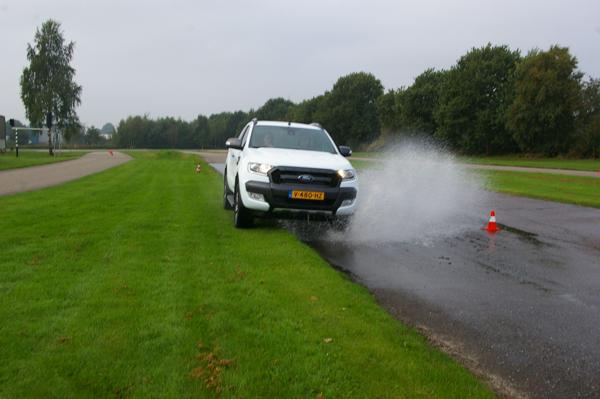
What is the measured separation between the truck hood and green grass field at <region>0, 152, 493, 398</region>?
1522 millimetres

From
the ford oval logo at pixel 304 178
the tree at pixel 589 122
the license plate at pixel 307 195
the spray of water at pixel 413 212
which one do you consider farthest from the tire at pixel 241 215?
the tree at pixel 589 122

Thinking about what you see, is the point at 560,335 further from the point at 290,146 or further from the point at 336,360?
the point at 290,146

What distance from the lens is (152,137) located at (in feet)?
443

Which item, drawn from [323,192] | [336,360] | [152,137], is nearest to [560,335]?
[336,360]

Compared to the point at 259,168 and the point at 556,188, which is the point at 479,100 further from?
the point at 259,168

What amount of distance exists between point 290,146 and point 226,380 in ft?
21.4

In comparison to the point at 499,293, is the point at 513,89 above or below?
above

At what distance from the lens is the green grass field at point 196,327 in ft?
9.77

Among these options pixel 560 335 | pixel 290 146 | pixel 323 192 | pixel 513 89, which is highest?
pixel 513 89

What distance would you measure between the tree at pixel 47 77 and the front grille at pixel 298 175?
167 feet

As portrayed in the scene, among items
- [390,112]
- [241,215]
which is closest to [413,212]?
[241,215]

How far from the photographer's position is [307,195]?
7.68 metres

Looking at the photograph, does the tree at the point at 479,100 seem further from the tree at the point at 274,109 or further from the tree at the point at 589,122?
the tree at the point at 274,109

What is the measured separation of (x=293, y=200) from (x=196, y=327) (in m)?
4.07
